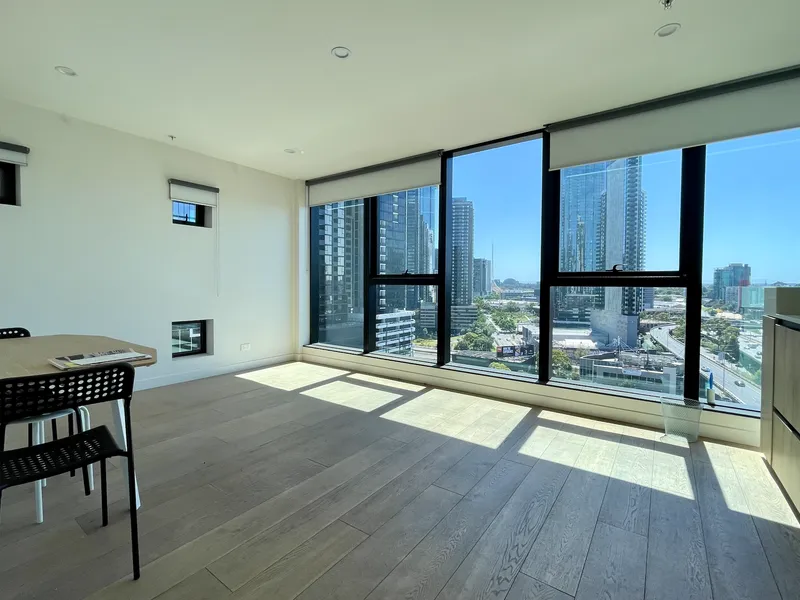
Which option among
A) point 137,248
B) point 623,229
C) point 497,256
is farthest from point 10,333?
point 623,229

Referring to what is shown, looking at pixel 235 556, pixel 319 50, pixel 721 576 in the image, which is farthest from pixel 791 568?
pixel 319 50

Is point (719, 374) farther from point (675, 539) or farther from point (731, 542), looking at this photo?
point (675, 539)

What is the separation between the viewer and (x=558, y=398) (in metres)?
3.58

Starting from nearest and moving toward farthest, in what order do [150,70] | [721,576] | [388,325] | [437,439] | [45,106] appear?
1. [721,576]
2. [150,70]
3. [437,439]
4. [45,106]
5. [388,325]

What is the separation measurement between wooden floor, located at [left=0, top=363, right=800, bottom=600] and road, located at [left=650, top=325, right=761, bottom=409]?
0.46 metres

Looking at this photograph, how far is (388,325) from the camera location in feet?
16.6

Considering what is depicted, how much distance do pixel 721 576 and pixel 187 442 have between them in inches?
126

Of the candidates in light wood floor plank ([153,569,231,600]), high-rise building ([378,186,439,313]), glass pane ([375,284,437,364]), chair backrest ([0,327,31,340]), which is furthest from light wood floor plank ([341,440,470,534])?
chair backrest ([0,327,31,340])

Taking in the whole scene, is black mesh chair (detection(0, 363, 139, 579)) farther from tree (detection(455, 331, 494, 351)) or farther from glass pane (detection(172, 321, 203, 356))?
tree (detection(455, 331, 494, 351))

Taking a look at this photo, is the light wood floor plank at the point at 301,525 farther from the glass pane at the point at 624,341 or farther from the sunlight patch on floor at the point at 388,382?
the glass pane at the point at 624,341

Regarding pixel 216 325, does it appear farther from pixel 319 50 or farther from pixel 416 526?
pixel 416 526

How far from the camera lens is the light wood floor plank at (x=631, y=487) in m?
1.91

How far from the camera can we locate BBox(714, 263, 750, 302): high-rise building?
9.52 ft

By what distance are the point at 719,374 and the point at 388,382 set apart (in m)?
3.14
